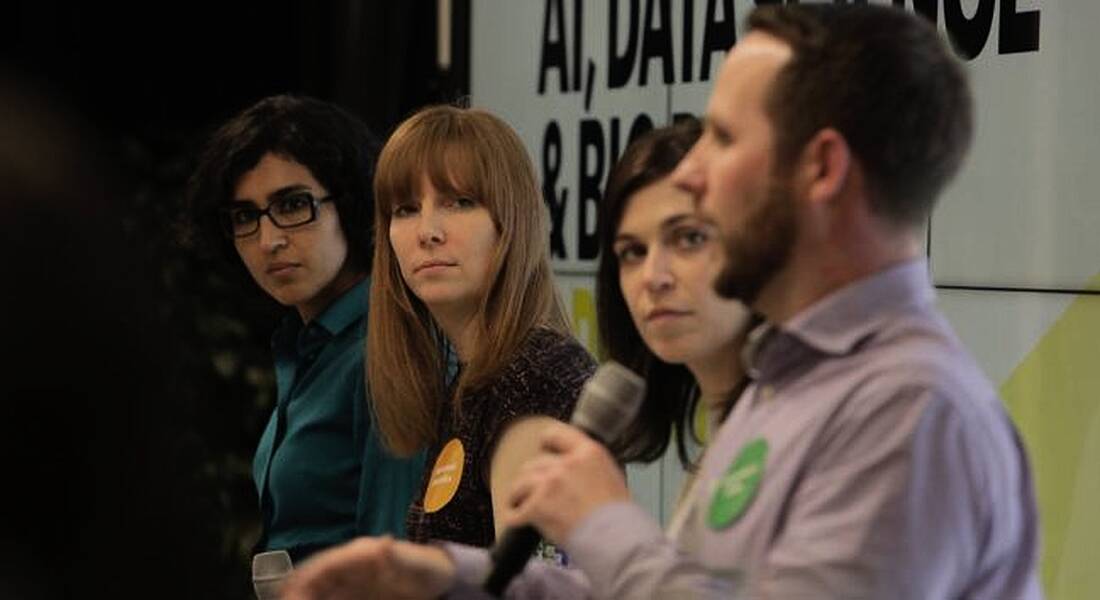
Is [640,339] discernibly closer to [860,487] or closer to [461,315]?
[461,315]

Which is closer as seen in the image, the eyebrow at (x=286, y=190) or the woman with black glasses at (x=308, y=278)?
the woman with black glasses at (x=308, y=278)

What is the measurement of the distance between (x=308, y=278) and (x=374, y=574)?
1.70 metres

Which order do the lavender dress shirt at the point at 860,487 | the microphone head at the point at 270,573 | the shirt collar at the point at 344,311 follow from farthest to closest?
the shirt collar at the point at 344,311 → the microphone head at the point at 270,573 → the lavender dress shirt at the point at 860,487

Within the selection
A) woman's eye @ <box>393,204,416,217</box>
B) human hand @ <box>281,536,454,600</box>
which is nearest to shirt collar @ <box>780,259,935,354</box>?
human hand @ <box>281,536,454,600</box>

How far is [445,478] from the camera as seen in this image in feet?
8.84

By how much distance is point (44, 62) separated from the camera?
18.8ft

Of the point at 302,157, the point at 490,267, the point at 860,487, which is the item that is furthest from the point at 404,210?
the point at 860,487

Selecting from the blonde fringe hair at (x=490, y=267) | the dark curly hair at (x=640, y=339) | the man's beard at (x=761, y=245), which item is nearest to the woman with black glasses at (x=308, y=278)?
the blonde fringe hair at (x=490, y=267)

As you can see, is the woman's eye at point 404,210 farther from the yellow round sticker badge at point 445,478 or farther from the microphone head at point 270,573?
the microphone head at point 270,573

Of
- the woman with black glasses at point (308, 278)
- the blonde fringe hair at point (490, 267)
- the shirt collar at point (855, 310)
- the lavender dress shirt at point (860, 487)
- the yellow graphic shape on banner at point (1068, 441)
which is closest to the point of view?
the lavender dress shirt at point (860, 487)

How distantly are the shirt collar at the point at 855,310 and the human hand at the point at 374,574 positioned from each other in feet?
1.22

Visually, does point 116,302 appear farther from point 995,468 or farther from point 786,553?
point 995,468

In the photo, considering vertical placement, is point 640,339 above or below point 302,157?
below

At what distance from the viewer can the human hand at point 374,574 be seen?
1707 mm
